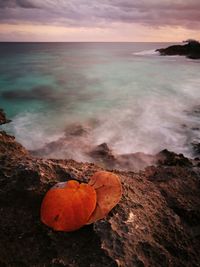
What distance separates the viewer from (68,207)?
260cm

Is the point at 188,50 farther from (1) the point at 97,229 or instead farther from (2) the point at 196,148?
(1) the point at 97,229

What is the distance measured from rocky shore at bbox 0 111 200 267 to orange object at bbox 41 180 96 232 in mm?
79

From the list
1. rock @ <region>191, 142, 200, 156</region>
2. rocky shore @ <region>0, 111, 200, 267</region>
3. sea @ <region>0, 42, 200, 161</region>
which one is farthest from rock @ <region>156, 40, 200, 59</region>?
rocky shore @ <region>0, 111, 200, 267</region>

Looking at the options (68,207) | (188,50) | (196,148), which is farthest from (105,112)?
(188,50)

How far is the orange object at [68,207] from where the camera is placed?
2.56 metres

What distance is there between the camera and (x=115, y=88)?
2030 cm

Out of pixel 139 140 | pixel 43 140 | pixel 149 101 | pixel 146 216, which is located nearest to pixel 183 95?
pixel 149 101

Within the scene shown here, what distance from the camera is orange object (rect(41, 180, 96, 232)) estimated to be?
8.41 ft

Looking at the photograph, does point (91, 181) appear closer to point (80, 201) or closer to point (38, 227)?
point (80, 201)

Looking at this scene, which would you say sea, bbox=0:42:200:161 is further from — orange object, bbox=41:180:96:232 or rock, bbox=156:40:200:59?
rock, bbox=156:40:200:59

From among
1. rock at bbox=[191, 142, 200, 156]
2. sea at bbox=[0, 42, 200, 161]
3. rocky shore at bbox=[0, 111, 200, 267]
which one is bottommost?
sea at bbox=[0, 42, 200, 161]

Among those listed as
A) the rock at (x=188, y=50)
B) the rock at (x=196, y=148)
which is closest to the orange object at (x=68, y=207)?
the rock at (x=196, y=148)

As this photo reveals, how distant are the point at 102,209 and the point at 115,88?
18.1 m

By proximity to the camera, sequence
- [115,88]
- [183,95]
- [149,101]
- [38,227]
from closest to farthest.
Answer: [38,227] → [149,101] → [183,95] → [115,88]
